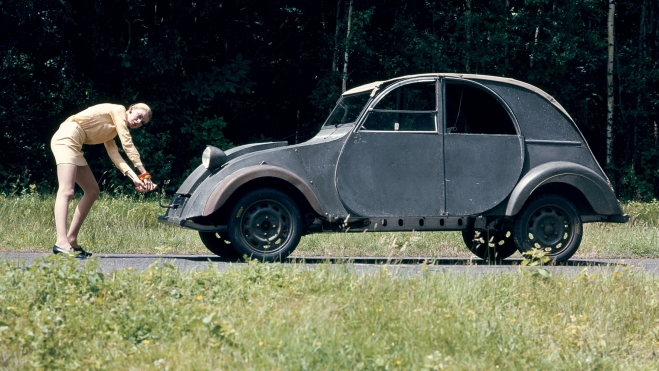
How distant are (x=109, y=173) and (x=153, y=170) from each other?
0.92 metres

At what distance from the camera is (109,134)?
30.1ft

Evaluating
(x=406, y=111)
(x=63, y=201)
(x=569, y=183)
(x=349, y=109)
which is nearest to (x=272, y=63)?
(x=349, y=109)

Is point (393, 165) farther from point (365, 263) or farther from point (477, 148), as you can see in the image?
point (365, 263)

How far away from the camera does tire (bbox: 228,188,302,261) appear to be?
8633 millimetres

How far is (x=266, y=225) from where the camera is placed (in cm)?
876

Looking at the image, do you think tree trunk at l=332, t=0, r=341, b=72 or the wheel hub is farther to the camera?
tree trunk at l=332, t=0, r=341, b=72

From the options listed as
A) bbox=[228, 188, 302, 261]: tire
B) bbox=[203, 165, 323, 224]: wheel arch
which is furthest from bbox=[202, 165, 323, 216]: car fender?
bbox=[228, 188, 302, 261]: tire

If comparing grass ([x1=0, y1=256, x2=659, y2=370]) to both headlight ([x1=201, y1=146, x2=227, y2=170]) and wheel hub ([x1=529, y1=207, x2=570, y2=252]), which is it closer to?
headlight ([x1=201, y1=146, x2=227, y2=170])

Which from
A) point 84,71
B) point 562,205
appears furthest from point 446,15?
point 562,205

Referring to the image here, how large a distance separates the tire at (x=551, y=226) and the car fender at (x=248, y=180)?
213 cm

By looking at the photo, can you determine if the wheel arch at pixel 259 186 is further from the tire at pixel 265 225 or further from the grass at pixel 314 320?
the grass at pixel 314 320

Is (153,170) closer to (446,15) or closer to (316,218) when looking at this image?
(446,15)

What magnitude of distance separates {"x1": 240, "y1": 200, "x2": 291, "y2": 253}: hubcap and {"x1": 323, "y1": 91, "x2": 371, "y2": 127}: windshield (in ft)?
4.31

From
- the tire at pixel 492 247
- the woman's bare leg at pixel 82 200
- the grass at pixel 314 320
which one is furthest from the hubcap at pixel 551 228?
the woman's bare leg at pixel 82 200
